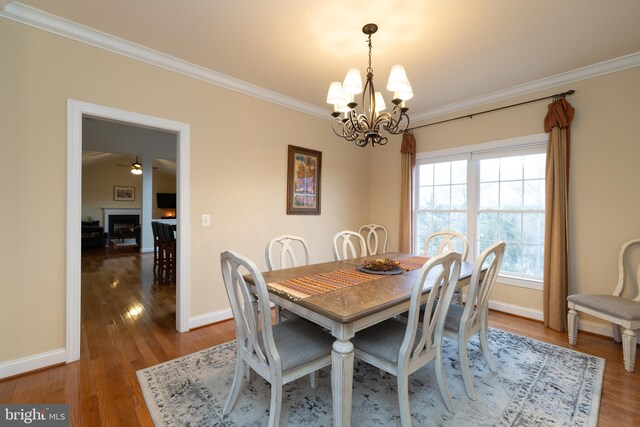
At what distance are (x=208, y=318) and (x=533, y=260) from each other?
367 centimetres

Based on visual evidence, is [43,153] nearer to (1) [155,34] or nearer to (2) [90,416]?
(1) [155,34]

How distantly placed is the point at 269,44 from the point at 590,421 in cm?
335

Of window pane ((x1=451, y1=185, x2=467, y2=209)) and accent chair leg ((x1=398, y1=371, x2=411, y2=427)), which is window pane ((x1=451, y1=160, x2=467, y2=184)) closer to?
window pane ((x1=451, y1=185, x2=467, y2=209))

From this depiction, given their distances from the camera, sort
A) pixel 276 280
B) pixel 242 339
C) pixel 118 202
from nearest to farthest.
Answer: pixel 242 339 → pixel 276 280 → pixel 118 202

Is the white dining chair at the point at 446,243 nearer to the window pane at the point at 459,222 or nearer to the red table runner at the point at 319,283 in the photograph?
the window pane at the point at 459,222

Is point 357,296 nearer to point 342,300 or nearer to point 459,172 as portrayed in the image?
point 342,300

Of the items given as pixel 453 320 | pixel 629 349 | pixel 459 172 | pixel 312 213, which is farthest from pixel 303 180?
pixel 629 349

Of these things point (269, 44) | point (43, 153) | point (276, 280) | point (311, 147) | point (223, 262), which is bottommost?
point (276, 280)

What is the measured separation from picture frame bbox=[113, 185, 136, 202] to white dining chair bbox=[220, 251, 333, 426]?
10800 millimetres

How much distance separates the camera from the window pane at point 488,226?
3490mm

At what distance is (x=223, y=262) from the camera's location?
1520 millimetres

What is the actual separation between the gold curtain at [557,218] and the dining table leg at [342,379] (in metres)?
2.69

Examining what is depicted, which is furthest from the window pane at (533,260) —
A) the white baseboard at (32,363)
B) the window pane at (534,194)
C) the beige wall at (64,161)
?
the white baseboard at (32,363)

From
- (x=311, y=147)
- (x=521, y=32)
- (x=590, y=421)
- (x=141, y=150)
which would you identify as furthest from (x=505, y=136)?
(x=141, y=150)
